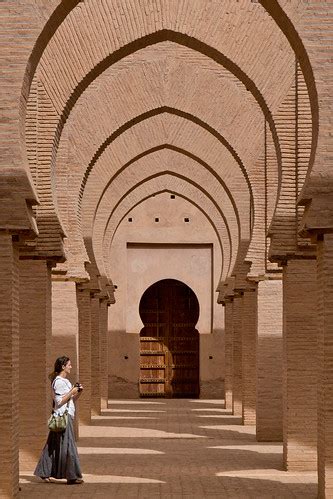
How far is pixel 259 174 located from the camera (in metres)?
21.0

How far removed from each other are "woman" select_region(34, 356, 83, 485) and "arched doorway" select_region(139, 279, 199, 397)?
22900 millimetres

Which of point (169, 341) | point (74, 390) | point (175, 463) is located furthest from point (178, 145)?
point (169, 341)

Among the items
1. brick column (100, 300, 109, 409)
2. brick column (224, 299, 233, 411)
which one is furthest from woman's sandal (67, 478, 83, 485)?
brick column (224, 299, 233, 411)

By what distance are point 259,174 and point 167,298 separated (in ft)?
58.0

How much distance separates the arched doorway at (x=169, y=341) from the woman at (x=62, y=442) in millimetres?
22900

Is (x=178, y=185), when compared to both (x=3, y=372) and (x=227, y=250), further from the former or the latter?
(x=3, y=372)

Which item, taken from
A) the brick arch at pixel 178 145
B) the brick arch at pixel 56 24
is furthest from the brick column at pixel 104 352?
the brick arch at pixel 56 24

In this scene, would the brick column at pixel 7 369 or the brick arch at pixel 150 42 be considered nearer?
the brick column at pixel 7 369

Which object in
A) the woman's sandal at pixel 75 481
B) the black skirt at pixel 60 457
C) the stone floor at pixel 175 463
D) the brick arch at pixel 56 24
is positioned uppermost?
the brick arch at pixel 56 24

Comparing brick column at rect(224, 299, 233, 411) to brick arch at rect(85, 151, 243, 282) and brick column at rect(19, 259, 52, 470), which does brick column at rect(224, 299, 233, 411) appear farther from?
brick column at rect(19, 259, 52, 470)

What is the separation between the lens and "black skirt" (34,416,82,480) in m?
14.6

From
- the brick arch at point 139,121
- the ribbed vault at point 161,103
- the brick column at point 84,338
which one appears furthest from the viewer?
the brick column at point 84,338

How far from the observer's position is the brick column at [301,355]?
15.9 meters

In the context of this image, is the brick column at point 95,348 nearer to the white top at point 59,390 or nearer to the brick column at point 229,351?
the brick column at point 229,351
